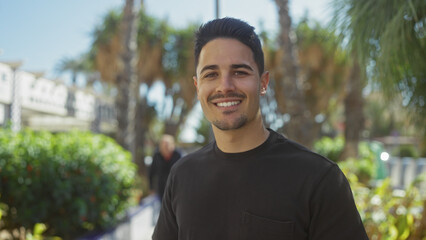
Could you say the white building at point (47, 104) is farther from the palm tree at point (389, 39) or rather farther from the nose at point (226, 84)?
the nose at point (226, 84)

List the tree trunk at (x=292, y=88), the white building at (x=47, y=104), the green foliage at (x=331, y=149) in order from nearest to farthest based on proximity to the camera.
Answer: the tree trunk at (x=292, y=88) → the white building at (x=47, y=104) → the green foliage at (x=331, y=149)

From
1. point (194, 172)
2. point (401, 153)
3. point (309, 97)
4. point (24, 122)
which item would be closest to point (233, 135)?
point (194, 172)

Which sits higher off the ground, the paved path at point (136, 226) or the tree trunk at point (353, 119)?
the tree trunk at point (353, 119)

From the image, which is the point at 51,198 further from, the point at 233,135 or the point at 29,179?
the point at 233,135

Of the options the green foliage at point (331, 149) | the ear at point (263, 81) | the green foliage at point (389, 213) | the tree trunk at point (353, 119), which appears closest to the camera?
the ear at point (263, 81)

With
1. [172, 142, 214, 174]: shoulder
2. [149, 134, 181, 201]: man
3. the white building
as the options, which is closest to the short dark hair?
[172, 142, 214, 174]: shoulder

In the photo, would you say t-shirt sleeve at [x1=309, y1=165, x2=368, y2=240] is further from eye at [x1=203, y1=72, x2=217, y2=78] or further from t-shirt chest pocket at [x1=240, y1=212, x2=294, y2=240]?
eye at [x1=203, y1=72, x2=217, y2=78]

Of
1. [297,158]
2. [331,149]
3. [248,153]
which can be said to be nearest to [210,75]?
[248,153]

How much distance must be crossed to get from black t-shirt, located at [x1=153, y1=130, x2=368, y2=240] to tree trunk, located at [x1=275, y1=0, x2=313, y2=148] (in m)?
8.24

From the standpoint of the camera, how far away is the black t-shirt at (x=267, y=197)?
135 cm

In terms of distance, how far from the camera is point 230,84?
1.51 metres

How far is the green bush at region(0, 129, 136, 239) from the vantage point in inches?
207

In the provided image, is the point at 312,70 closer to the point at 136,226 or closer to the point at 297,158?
the point at 136,226

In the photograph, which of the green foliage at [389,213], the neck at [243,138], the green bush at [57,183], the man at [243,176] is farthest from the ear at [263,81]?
the green bush at [57,183]
